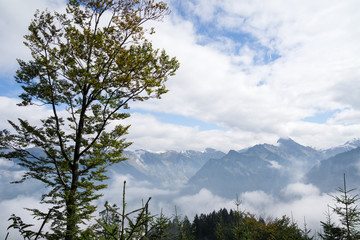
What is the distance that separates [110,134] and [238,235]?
17969mm

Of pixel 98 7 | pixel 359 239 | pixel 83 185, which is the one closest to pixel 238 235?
pixel 359 239

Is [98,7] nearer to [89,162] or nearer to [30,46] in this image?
[30,46]

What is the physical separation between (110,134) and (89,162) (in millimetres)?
1624

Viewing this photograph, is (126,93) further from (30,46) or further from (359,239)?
(359,239)

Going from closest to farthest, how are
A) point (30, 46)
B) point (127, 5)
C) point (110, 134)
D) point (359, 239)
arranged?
point (30, 46), point (127, 5), point (110, 134), point (359, 239)

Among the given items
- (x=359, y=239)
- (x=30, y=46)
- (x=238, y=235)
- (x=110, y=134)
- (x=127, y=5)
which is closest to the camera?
(x=30, y=46)

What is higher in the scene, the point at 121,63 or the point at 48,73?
the point at 121,63

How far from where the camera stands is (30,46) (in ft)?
28.4

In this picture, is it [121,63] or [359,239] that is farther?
[359,239]

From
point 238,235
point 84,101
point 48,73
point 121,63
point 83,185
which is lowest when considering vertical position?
point 238,235

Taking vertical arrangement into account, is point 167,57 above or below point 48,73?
above

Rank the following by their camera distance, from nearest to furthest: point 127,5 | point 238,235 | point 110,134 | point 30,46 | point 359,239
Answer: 1. point 30,46
2. point 127,5
3. point 110,134
4. point 359,239
5. point 238,235

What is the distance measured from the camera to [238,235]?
20.6 metres

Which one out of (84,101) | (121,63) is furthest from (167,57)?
(84,101)
